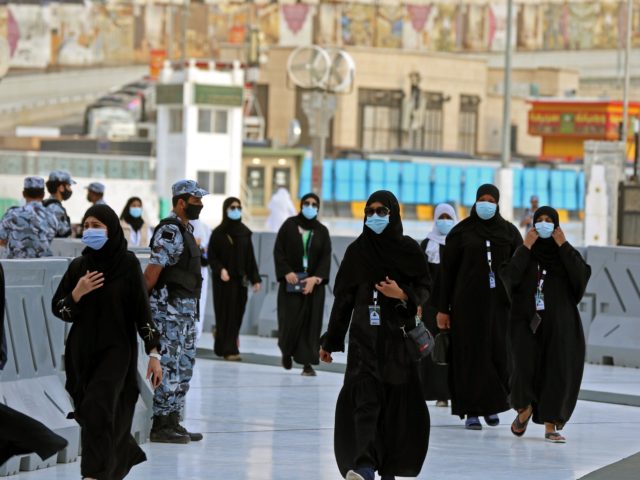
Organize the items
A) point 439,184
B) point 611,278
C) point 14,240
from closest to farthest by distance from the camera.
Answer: point 14,240, point 611,278, point 439,184

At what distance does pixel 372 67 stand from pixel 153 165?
25.2m

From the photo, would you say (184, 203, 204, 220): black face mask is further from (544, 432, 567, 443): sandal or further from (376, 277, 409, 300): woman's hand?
(544, 432, 567, 443): sandal

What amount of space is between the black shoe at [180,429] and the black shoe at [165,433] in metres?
0.02

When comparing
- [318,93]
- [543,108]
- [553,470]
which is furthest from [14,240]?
[543,108]

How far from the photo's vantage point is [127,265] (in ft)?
26.0

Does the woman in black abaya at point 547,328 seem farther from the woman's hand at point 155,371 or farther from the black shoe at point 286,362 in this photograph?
the black shoe at point 286,362

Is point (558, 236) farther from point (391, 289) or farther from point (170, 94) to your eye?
point (170, 94)

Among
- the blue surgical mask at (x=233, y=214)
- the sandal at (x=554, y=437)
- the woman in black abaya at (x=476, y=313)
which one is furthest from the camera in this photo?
the blue surgical mask at (x=233, y=214)

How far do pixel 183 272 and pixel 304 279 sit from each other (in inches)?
210

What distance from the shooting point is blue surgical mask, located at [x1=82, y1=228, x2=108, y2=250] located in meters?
7.74

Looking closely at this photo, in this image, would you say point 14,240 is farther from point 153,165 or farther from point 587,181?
point 153,165

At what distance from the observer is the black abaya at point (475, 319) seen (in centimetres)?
1130

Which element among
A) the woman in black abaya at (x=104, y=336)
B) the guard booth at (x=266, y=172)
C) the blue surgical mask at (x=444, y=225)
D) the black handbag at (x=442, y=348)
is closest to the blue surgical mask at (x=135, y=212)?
the blue surgical mask at (x=444, y=225)

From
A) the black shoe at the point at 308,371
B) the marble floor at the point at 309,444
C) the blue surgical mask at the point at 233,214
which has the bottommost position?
the black shoe at the point at 308,371
